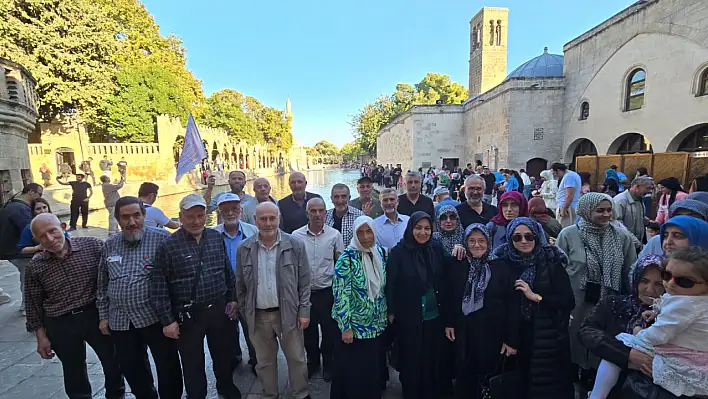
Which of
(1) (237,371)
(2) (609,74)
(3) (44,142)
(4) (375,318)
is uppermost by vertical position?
(2) (609,74)

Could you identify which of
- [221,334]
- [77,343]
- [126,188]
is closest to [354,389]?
[221,334]

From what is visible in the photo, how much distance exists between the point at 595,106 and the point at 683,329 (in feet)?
55.1

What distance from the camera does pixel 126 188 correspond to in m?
18.2

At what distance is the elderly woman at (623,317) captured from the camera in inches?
71.0

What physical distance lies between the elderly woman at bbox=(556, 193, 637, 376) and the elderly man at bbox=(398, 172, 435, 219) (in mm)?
1811

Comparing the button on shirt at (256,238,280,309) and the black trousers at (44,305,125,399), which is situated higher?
the button on shirt at (256,238,280,309)

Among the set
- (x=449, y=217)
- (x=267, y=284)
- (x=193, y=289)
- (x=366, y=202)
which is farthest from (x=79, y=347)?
(x=449, y=217)

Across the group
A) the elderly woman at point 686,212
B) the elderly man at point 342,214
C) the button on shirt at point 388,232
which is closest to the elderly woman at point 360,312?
the button on shirt at point 388,232

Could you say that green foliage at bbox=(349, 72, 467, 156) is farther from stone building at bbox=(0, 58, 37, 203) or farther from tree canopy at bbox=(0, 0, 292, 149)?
stone building at bbox=(0, 58, 37, 203)

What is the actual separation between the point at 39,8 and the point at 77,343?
80.7 ft

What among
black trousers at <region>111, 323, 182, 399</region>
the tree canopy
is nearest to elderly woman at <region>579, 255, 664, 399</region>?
black trousers at <region>111, 323, 182, 399</region>

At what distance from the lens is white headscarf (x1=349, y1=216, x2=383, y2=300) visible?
2605 mm

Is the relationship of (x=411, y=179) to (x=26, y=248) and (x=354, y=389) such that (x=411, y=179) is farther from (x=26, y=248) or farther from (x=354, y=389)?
(x=26, y=248)

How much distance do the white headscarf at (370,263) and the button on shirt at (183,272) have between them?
1168mm
